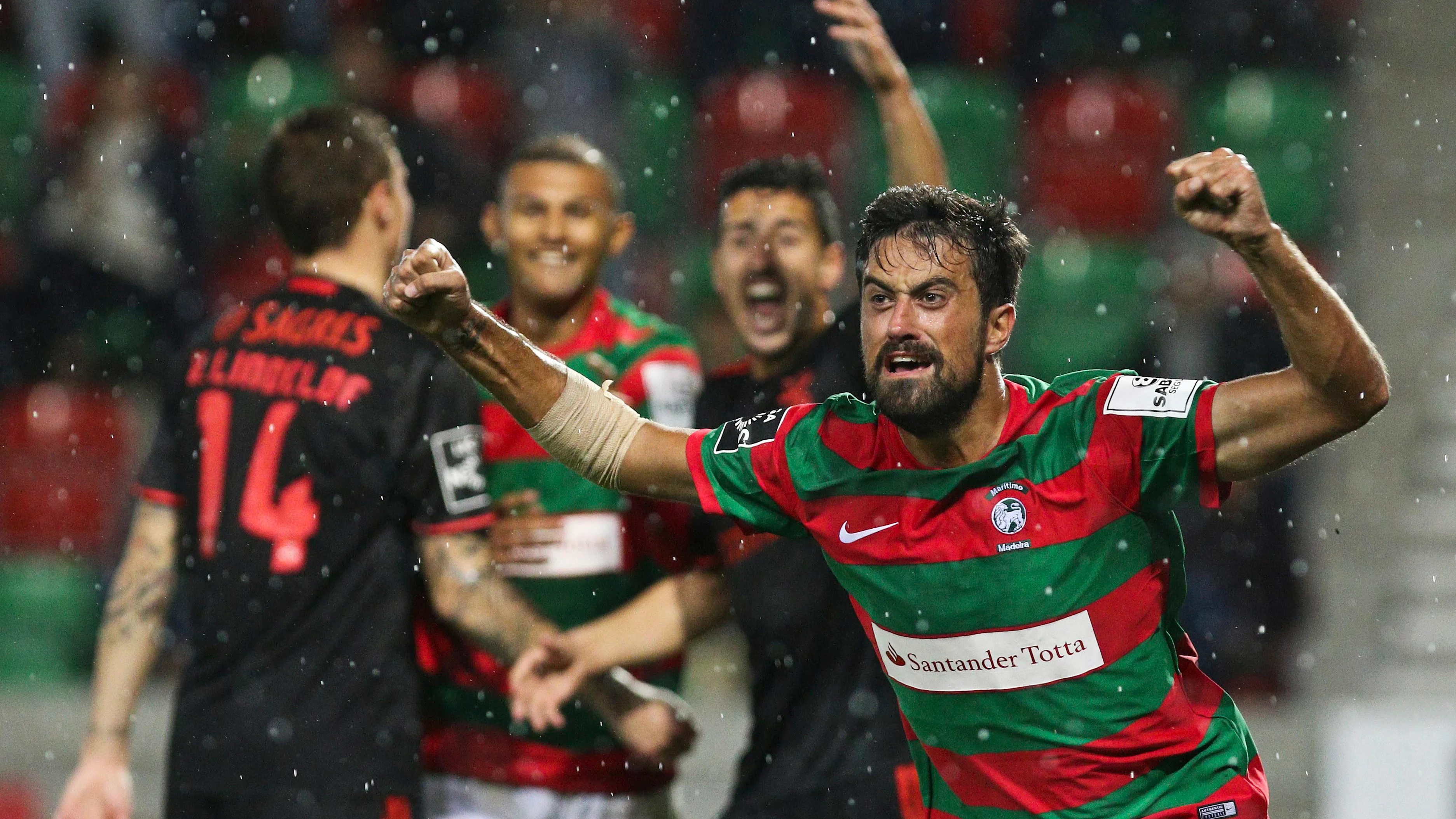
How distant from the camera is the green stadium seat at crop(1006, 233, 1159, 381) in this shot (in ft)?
28.2

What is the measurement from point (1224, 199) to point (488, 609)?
210 cm

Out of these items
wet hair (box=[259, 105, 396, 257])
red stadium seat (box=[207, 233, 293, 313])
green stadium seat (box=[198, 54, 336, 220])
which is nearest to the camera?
wet hair (box=[259, 105, 396, 257])

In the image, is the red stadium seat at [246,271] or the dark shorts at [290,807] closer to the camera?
the dark shorts at [290,807]

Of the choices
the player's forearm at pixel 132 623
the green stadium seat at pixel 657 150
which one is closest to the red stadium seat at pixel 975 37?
the green stadium seat at pixel 657 150

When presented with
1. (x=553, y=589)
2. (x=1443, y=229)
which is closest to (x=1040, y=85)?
(x=1443, y=229)

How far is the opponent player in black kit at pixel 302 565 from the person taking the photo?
381 cm

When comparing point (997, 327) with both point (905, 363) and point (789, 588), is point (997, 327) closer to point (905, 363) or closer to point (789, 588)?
point (905, 363)

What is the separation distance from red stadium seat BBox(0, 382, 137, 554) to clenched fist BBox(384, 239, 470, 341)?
5.93m

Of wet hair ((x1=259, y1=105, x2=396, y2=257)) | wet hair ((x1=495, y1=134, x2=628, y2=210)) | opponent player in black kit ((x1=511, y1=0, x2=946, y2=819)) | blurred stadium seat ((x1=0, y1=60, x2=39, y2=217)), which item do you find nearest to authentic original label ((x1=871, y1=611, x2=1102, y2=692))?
opponent player in black kit ((x1=511, y1=0, x2=946, y2=819))

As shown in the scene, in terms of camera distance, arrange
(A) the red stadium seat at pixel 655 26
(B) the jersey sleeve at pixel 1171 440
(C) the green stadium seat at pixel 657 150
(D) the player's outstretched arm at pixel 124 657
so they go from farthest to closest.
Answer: (A) the red stadium seat at pixel 655 26 → (C) the green stadium seat at pixel 657 150 → (D) the player's outstretched arm at pixel 124 657 → (B) the jersey sleeve at pixel 1171 440

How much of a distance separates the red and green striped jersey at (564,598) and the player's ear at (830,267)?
446mm

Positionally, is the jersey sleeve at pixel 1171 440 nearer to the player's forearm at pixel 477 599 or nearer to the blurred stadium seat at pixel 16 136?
the player's forearm at pixel 477 599

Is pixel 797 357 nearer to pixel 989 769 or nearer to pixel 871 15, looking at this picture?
pixel 871 15

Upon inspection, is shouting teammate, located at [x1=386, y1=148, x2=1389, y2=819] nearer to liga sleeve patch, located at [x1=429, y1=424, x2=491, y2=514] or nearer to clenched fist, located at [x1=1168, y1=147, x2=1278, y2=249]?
clenched fist, located at [x1=1168, y1=147, x2=1278, y2=249]
